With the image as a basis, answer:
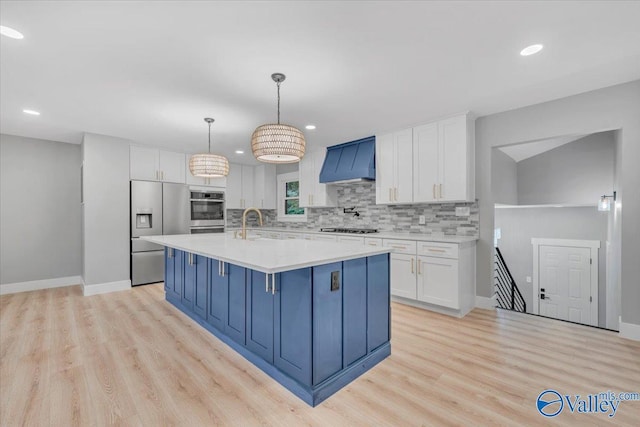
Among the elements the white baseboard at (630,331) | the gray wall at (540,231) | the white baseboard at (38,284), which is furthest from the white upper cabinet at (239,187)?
the white baseboard at (630,331)

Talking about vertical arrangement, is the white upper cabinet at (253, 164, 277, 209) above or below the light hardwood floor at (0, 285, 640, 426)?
above

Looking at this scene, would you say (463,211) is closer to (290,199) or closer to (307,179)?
(307,179)

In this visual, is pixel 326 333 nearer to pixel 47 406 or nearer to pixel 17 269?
pixel 47 406

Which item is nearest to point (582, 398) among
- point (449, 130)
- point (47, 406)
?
point (449, 130)

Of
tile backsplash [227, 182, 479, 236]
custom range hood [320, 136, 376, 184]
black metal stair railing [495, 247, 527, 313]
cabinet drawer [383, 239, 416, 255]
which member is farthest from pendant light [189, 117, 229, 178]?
black metal stair railing [495, 247, 527, 313]

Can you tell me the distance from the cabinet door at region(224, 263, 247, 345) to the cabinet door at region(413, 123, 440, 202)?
8.74ft

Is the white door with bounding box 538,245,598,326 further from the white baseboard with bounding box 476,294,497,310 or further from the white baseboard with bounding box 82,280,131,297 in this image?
the white baseboard with bounding box 82,280,131,297

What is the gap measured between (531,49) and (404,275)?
264 centimetres

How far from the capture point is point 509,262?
6.71 m

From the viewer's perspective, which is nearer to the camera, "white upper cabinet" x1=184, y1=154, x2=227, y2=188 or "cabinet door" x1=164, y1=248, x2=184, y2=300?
"cabinet door" x1=164, y1=248, x2=184, y2=300

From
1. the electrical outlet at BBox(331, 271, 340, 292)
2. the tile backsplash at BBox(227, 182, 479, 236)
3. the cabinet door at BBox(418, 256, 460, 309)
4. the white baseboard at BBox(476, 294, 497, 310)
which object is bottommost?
the white baseboard at BBox(476, 294, 497, 310)

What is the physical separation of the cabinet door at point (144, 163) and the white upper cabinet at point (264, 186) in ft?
7.11

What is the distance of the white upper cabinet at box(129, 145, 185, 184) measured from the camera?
4961mm

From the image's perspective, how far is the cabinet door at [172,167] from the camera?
530cm
